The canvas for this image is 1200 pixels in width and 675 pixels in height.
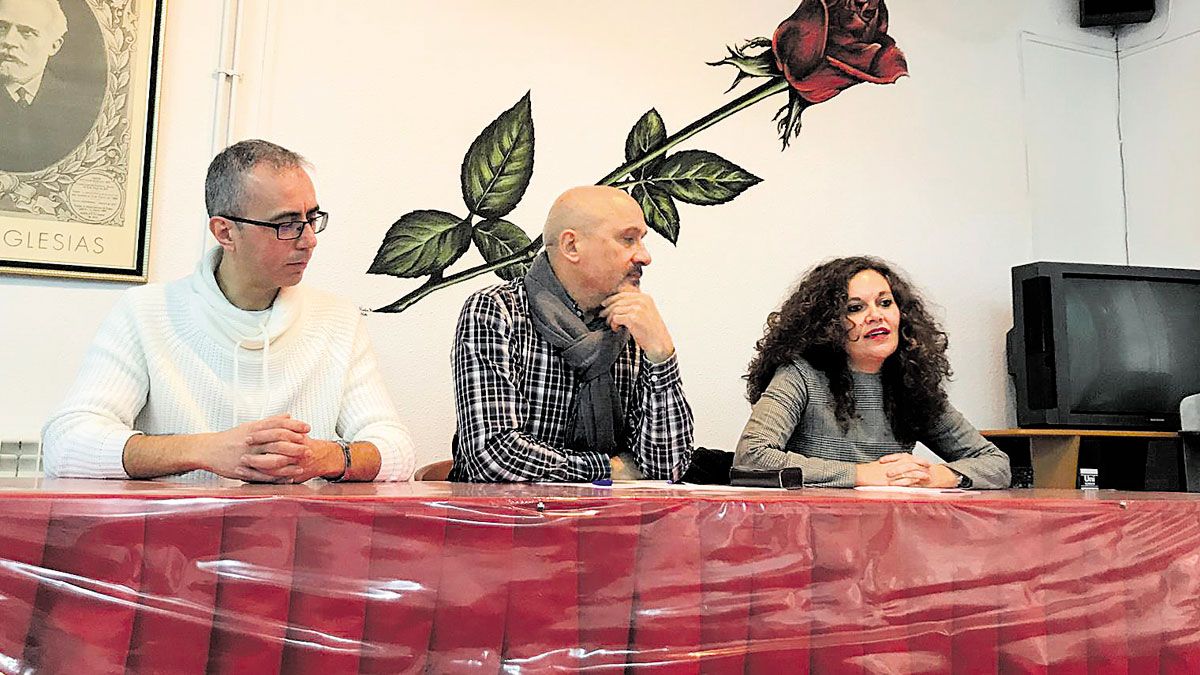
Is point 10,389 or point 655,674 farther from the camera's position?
point 10,389

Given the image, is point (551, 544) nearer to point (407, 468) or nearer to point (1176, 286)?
point (407, 468)

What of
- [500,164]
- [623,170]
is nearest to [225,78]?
[500,164]

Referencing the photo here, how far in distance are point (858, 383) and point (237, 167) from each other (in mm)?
1364

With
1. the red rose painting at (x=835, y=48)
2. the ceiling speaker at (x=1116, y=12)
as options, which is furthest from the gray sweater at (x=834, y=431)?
the ceiling speaker at (x=1116, y=12)

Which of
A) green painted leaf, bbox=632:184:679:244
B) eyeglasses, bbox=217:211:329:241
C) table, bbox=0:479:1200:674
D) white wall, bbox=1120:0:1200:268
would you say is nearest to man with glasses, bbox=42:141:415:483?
eyeglasses, bbox=217:211:329:241

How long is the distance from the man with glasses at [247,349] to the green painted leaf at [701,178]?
58.2 inches

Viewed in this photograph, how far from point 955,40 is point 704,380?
1.49 meters

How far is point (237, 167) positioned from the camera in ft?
6.08

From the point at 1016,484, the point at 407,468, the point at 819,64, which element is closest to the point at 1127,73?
the point at 819,64

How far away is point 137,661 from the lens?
31.3 inches

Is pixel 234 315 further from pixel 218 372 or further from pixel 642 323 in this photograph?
pixel 642 323

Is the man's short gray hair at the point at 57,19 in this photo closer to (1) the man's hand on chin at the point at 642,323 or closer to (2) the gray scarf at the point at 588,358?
(2) the gray scarf at the point at 588,358

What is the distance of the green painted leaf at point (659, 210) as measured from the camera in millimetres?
3176

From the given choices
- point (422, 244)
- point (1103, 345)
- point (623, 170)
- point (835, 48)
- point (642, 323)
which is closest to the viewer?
point (642, 323)
